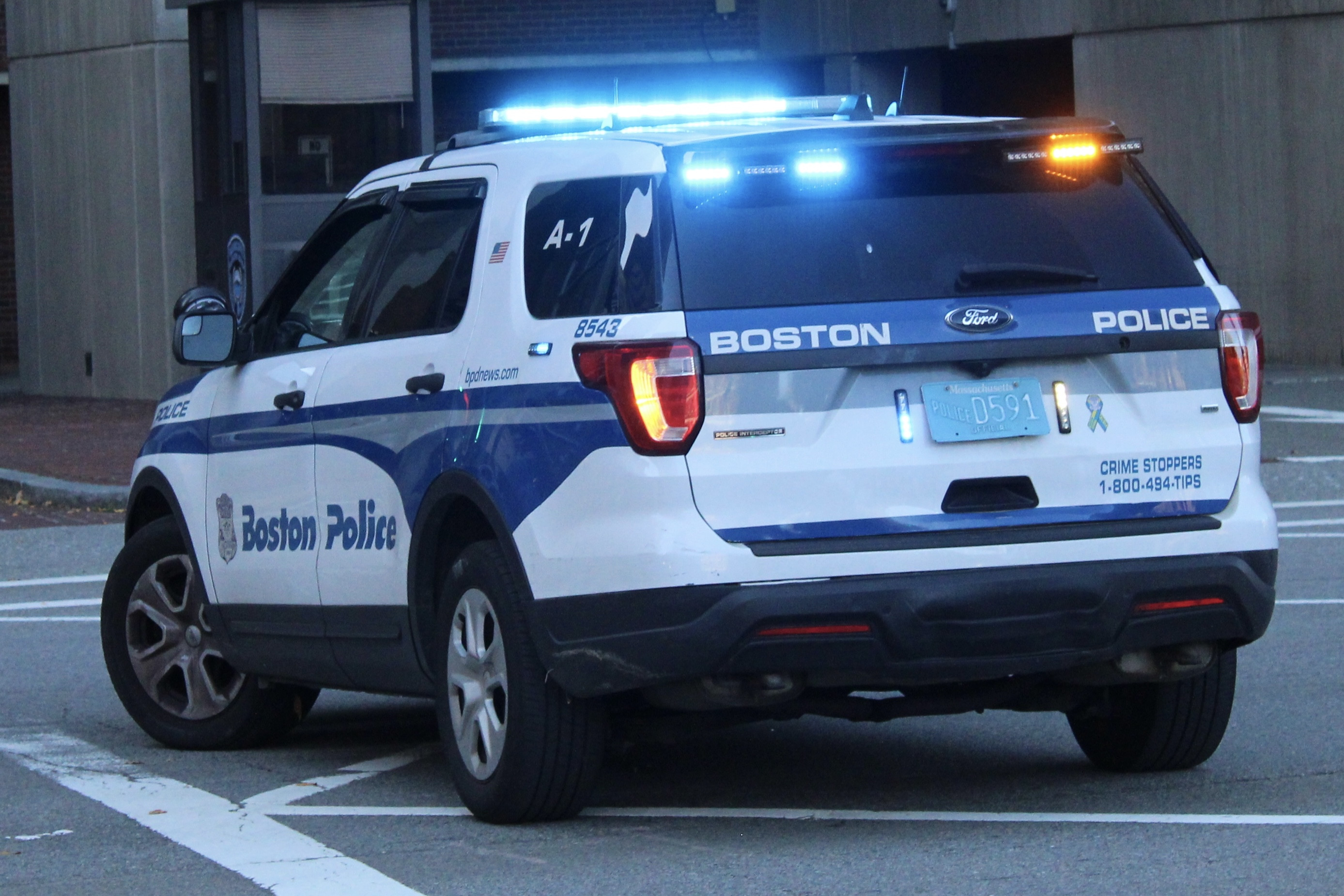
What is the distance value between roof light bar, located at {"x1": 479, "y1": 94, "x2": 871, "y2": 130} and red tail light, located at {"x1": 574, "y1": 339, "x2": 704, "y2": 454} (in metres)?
1.19

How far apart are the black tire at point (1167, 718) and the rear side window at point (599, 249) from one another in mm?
1852

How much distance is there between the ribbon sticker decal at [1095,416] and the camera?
5.86 meters

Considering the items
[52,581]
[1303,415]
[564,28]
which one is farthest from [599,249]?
[564,28]

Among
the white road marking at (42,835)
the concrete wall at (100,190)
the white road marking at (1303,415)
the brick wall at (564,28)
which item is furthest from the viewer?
the brick wall at (564,28)

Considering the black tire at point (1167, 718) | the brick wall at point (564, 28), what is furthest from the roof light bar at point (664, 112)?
the brick wall at point (564, 28)

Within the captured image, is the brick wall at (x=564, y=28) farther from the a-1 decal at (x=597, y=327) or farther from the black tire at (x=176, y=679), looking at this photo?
the a-1 decal at (x=597, y=327)

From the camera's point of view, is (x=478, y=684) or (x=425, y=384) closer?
(x=478, y=684)

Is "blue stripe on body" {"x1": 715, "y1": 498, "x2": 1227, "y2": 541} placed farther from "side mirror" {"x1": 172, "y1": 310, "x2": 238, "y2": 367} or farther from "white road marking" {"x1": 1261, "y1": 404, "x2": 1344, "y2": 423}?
"white road marking" {"x1": 1261, "y1": 404, "x2": 1344, "y2": 423}

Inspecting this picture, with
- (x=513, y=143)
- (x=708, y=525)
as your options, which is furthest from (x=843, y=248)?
(x=513, y=143)

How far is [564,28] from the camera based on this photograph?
2523 centimetres

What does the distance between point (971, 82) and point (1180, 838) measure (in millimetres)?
21962

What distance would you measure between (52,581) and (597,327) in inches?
298

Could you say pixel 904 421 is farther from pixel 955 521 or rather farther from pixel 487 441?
pixel 487 441

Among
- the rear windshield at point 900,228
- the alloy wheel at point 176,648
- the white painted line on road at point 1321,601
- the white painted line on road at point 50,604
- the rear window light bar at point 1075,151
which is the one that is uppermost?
the rear window light bar at point 1075,151
